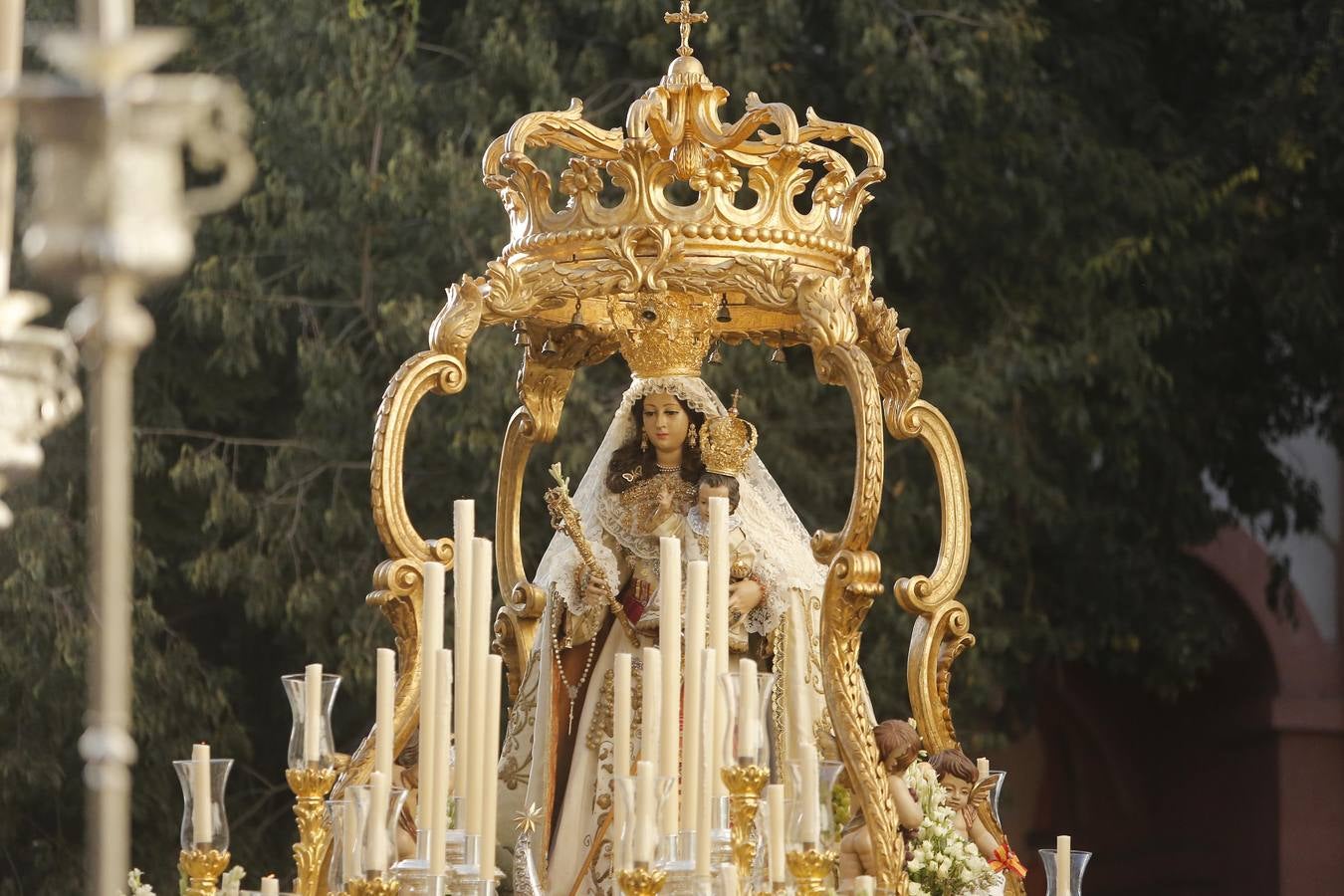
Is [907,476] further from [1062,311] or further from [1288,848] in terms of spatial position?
[1288,848]

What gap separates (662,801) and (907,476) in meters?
6.84

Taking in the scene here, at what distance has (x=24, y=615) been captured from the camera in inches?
361

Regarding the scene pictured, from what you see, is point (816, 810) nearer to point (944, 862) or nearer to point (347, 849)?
point (347, 849)

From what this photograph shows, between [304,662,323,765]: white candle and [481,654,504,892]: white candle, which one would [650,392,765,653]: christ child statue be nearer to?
[304,662,323,765]: white candle

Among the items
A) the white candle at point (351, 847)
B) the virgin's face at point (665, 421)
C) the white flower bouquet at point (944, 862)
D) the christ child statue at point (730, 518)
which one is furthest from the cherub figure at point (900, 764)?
the white candle at point (351, 847)

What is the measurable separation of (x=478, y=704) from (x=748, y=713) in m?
0.37

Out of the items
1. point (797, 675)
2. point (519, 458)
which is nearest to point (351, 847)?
point (797, 675)

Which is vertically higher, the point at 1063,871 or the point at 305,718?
the point at 305,718

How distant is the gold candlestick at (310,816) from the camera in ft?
11.4

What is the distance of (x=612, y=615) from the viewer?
5887 millimetres

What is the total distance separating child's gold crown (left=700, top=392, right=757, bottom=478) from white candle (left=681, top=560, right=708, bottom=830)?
2.43 metres

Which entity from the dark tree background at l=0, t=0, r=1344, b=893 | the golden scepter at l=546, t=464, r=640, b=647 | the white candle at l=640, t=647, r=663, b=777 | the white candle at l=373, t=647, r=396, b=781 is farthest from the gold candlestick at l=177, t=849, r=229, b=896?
the dark tree background at l=0, t=0, r=1344, b=893

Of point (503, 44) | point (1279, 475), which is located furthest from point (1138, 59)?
point (503, 44)

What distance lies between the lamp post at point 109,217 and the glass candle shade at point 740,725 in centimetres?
188
